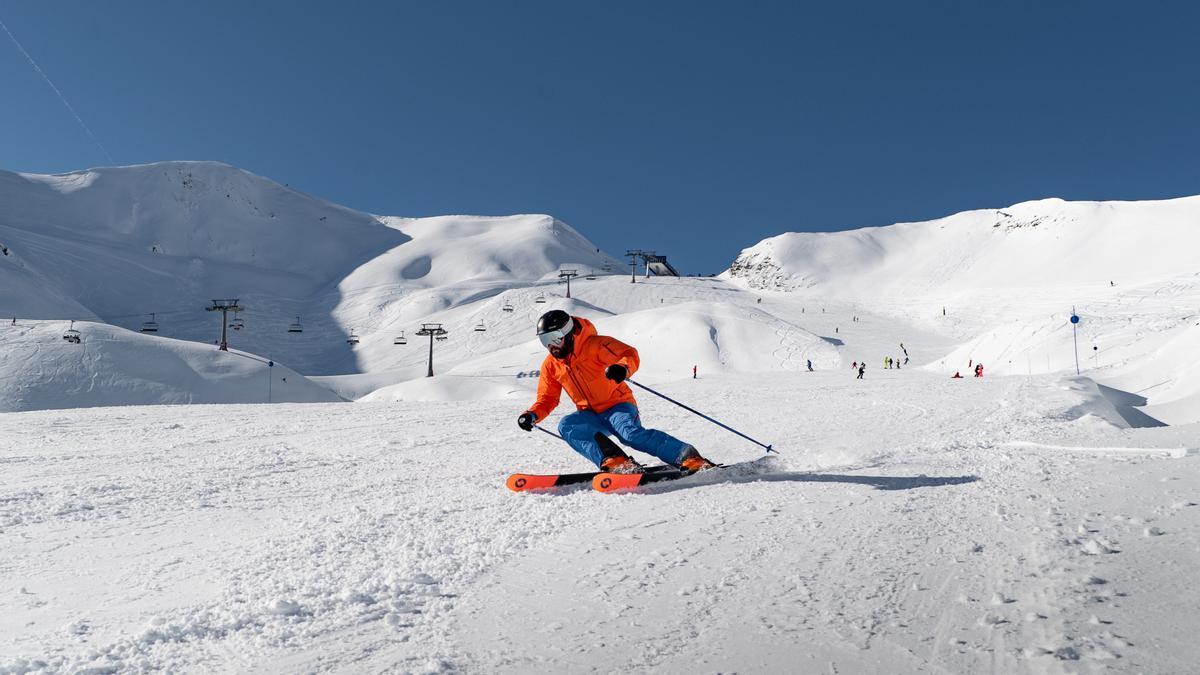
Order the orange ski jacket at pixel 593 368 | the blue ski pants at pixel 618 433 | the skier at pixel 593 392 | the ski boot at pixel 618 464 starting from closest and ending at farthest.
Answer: the ski boot at pixel 618 464
the blue ski pants at pixel 618 433
the skier at pixel 593 392
the orange ski jacket at pixel 593 368

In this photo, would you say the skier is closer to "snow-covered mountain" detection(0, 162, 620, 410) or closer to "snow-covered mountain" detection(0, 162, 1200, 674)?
"snow-covered mountain" detection(0, 162, 1200, 674)

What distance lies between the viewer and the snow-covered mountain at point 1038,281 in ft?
95.6

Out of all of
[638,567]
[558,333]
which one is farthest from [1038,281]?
[638,567]

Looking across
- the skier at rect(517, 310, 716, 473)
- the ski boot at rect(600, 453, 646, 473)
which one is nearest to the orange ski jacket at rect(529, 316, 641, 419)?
the skier at rect(517, 310, 716, 473)

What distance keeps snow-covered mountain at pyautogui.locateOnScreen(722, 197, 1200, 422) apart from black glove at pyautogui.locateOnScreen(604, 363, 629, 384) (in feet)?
34.1

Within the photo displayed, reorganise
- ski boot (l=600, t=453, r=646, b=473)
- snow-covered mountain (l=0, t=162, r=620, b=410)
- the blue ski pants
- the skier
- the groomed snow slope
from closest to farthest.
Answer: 1. the groomed snow slope
2. ski boot (l=600, t=453, r=646, b=473)
3. the blue ski pants
4. the skier
5. snow-covered mountain (l=0, t=162, r=620, b=410)

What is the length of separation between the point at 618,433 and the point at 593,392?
413 millimetres

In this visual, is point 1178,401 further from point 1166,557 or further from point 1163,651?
point 1163,651

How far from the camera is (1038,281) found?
277 feet

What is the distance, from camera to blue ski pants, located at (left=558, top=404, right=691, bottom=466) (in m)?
5.49

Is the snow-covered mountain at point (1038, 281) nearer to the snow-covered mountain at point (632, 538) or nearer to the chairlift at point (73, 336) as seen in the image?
the snow-covered mountain at point (632, 538)

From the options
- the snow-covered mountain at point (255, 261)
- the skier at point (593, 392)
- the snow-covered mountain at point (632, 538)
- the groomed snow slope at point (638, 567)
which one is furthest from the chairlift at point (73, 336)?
the skier at point (593, 392)

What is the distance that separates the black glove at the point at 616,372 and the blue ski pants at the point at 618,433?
0.47 meters

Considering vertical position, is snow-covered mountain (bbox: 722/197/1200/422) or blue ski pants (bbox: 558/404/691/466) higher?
snow-covered mountain (bbox: 722/197/1200/422)
